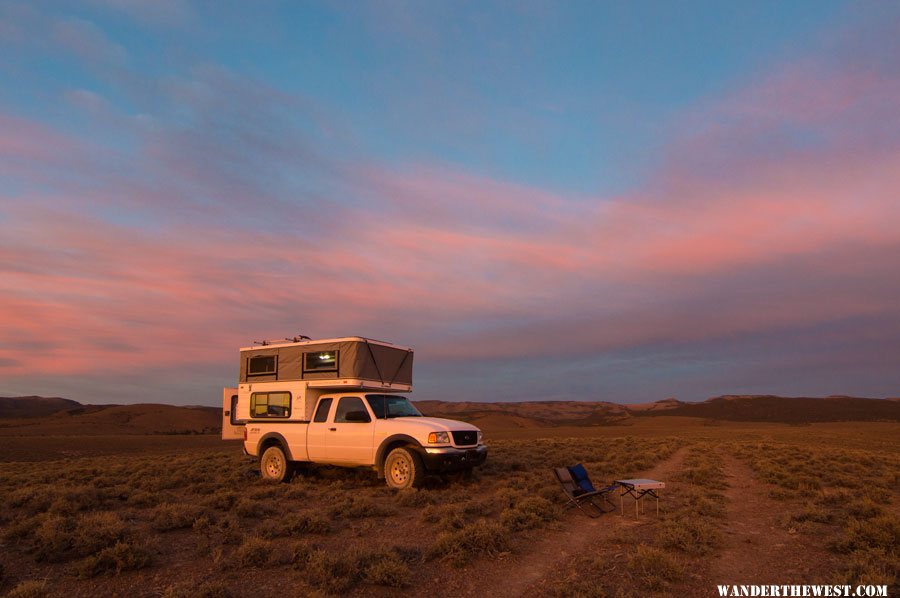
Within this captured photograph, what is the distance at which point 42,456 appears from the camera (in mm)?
24297

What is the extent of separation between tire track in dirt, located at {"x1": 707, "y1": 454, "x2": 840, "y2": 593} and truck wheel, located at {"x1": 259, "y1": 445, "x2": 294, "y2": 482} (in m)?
9.10

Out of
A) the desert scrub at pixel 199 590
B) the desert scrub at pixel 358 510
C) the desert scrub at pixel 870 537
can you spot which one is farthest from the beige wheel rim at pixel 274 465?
the desert scrub at pixel 870 537

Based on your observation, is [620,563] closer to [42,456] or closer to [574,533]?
[574,533]

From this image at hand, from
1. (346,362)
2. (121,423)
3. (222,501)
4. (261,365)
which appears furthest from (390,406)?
(121,423)

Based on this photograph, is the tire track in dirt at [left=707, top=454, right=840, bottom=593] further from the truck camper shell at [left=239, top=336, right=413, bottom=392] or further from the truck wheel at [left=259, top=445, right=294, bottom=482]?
the truck wheel at [left=259, top=445, right=294, bottom=482]

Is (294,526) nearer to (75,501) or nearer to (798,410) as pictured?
(75,501)

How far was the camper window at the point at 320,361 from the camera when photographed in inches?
488

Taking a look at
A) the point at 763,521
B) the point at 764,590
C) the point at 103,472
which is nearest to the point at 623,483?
the point at 763,521

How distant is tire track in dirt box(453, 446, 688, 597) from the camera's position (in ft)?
19.2

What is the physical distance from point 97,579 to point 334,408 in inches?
262

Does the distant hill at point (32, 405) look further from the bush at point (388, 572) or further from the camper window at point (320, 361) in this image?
the bush at point (388, 572)

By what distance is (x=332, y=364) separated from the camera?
40.7ft

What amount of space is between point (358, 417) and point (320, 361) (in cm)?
161

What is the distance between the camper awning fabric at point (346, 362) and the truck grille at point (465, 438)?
231 cm
